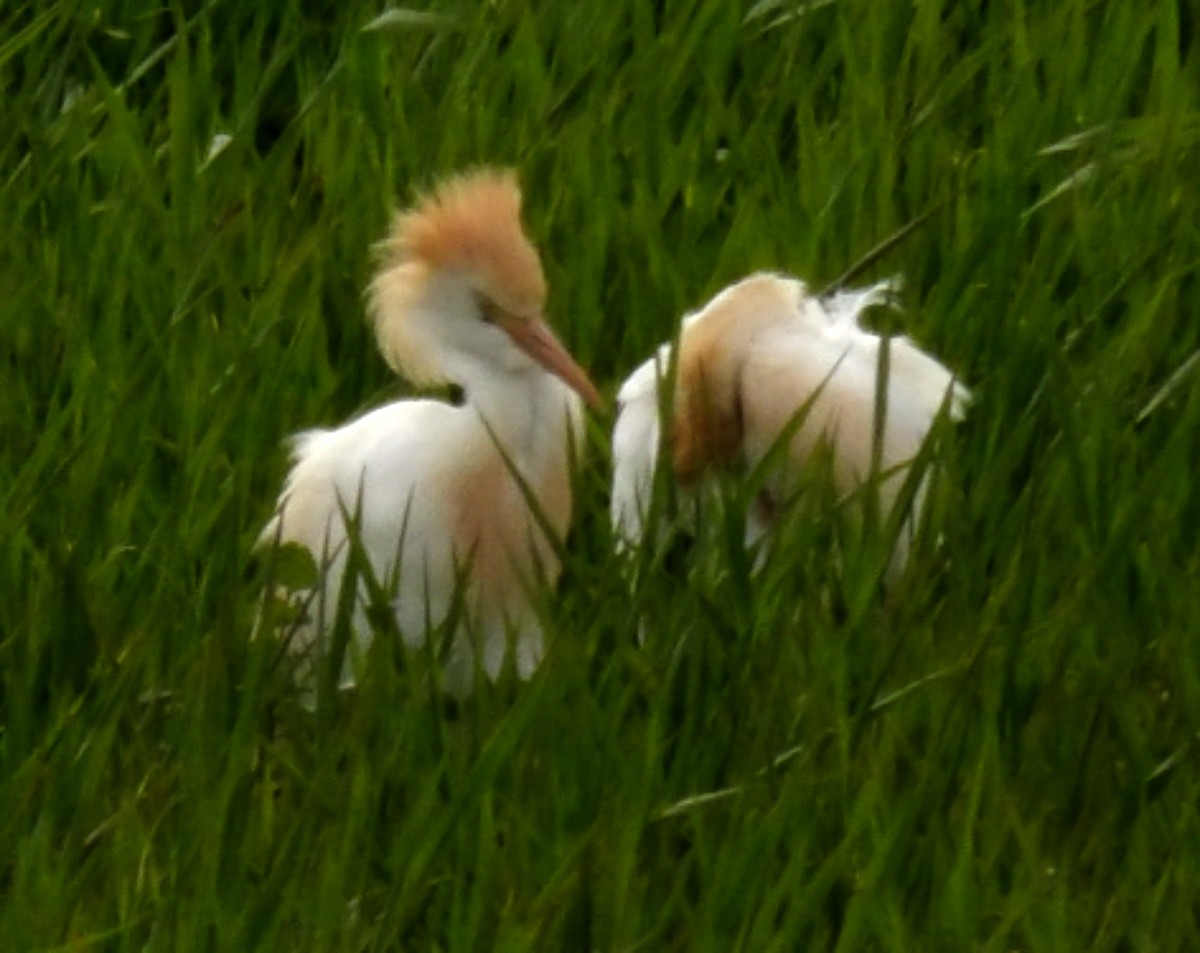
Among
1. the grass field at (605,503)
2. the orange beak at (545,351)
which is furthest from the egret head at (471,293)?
the grass field at (605,503)

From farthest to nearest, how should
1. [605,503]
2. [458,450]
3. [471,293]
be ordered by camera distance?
[605,503]
[471,293]
[458,450]

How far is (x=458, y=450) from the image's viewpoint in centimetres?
315

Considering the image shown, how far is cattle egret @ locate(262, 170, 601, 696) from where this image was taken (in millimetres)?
3098

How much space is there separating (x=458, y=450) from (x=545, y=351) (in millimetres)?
149

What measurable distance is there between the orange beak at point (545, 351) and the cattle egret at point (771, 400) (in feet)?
0.26

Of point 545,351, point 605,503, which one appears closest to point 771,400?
point 545,351

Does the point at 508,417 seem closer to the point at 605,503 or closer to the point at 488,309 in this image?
the point at 488,309

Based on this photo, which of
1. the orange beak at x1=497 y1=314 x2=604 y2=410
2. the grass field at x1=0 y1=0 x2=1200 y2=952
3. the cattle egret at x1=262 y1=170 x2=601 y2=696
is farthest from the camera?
the orange beak at x1=497 y1=314 x2=604 y2=410

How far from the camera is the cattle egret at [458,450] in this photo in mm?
3098

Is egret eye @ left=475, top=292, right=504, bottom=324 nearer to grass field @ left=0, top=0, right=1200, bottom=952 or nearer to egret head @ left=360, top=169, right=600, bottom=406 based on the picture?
egret head @ left=360, top=169, right=600, bottom=406

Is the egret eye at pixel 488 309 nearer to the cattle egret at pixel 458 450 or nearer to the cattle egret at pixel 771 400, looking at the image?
the cattle egret at pixel 458 450

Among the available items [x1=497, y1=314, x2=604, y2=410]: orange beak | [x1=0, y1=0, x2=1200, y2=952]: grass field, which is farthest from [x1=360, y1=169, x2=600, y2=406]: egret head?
[x1=0, y1=0, x2=1200, y2=952]: grass field

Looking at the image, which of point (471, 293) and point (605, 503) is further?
point (605, 503)

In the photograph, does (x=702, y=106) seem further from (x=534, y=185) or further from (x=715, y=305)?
(x=715, y=305)
